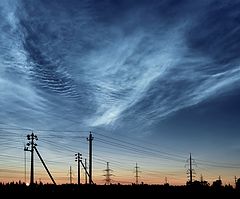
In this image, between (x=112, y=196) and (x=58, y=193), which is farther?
(x=112, y=196)

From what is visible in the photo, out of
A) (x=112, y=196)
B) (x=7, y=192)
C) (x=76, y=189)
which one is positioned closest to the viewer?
(x=7, y=192)

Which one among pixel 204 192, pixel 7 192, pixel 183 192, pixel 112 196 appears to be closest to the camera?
pixel 7 192

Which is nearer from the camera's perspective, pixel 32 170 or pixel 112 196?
pixel 112 196

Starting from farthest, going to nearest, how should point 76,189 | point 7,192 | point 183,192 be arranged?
point 183,192, point 76,189, point 7,192

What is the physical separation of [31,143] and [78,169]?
1668cm

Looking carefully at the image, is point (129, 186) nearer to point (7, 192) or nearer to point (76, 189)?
point (76, 189)

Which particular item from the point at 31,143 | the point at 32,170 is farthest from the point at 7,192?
the point at 31,143

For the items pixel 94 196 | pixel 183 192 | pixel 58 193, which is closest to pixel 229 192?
pixel 183 192

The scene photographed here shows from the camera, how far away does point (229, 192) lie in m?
44.5

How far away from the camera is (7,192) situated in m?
21.7

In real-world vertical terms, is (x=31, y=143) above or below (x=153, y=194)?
above

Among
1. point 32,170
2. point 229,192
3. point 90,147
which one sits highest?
point 90,147

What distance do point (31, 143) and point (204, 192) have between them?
75.9 ft

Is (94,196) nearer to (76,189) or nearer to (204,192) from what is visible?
(76,189)
